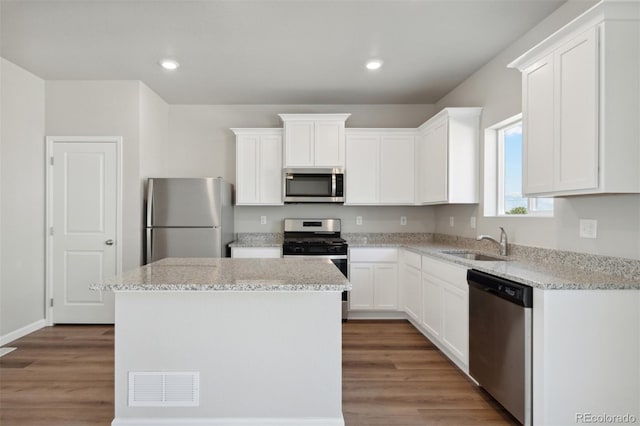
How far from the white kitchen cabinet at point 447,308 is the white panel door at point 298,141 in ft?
6.04

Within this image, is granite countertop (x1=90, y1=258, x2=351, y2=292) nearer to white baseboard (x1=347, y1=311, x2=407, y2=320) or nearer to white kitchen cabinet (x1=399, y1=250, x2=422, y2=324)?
white kitchen cabinet (x1=399, y1=250, x2=422, y2=324)

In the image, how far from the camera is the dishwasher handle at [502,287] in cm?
184

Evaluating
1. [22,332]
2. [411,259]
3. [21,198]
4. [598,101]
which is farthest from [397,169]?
[22,332]

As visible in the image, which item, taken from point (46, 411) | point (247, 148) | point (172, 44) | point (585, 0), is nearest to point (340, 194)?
point (247, 148)

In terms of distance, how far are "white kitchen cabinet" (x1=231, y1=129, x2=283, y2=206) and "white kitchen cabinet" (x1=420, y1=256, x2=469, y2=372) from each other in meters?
2.02

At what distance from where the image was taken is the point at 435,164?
149 inches

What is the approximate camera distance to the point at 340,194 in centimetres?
419

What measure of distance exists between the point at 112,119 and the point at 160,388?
122 inches

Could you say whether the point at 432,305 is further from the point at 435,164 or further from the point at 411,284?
the point at 435,164

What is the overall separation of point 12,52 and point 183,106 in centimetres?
176

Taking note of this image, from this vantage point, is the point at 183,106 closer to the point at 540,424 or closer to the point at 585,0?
the point at 585,0

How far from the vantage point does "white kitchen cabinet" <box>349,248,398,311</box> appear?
3998 mm

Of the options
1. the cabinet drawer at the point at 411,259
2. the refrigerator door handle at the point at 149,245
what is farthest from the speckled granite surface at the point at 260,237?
the cabinet drawer at the point at 411,259

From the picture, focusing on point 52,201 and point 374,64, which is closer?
point 374,64
